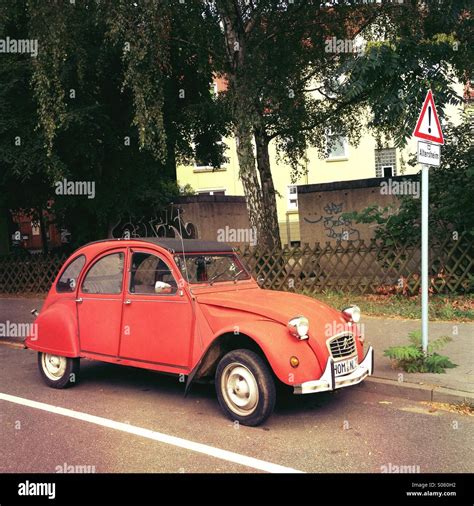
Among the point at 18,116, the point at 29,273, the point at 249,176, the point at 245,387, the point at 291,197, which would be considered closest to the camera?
the point at 245,387

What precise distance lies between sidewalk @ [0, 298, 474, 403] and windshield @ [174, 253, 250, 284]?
1937 millimetres

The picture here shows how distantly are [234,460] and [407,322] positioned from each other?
599 cm

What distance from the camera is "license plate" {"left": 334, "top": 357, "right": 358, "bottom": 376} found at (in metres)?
5.07

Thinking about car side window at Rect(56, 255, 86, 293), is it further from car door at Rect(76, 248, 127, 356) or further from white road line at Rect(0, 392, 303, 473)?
white road line at Rect(0, 392, 303, 473)

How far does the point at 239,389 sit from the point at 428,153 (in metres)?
3.47

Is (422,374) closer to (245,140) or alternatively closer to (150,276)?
(150,276)

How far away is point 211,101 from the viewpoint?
14.1 metres

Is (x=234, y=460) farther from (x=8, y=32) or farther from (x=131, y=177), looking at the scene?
(x=8, y=32)

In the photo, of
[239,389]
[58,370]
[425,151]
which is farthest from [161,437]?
[425,151]

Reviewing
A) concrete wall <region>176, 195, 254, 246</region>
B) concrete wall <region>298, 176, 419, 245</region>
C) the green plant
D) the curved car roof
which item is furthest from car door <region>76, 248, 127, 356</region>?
concrete wall <region>176, 195, 254, 246</region>

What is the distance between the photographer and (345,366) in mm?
5176

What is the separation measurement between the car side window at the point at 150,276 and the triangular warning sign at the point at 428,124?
3203 mm
